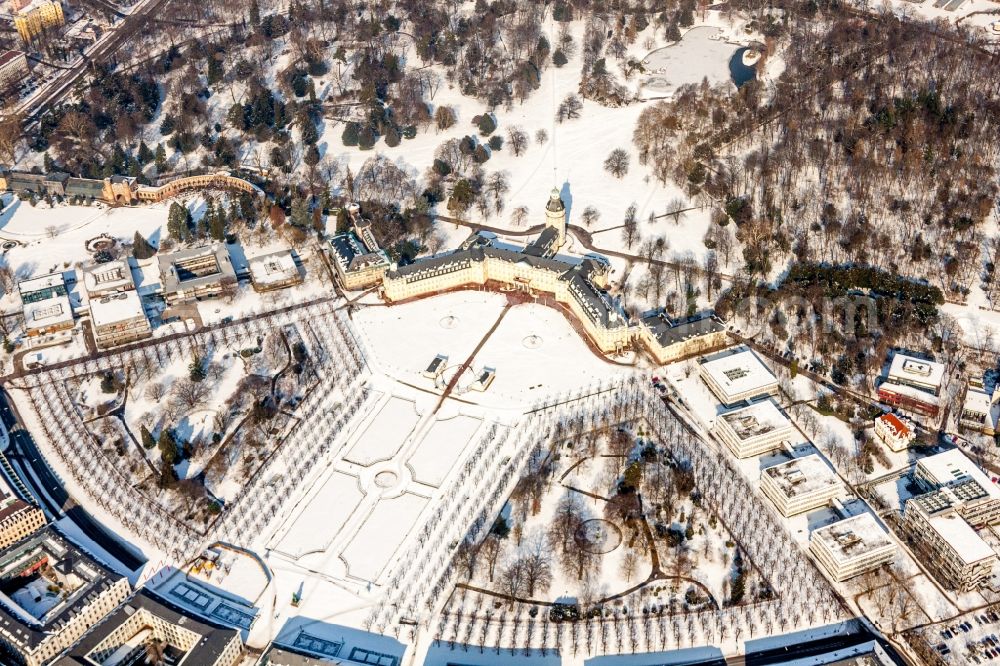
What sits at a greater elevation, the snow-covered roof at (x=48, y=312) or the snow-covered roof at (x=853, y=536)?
the snow-covered roof at (x=48, y=312)

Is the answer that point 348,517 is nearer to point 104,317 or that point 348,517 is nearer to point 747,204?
point 104,317

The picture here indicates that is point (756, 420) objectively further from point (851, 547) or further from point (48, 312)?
point (48, 312)

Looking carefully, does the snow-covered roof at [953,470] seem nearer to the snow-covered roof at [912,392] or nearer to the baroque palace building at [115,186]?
the snow-covered roof at [912,392]

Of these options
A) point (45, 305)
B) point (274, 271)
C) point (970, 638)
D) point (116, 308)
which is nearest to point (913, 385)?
point (970, 638)

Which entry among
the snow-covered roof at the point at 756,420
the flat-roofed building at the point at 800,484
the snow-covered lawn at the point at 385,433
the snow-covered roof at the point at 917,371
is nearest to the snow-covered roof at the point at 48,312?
the snow-covered lawn at the point at 385,433

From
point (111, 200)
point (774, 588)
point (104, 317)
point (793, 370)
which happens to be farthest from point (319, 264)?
point (774, 588)

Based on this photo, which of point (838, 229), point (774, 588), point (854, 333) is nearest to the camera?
point (774, 588)

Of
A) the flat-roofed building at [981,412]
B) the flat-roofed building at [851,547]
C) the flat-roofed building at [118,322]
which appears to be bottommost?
the flat-roofed building at [851,547]
